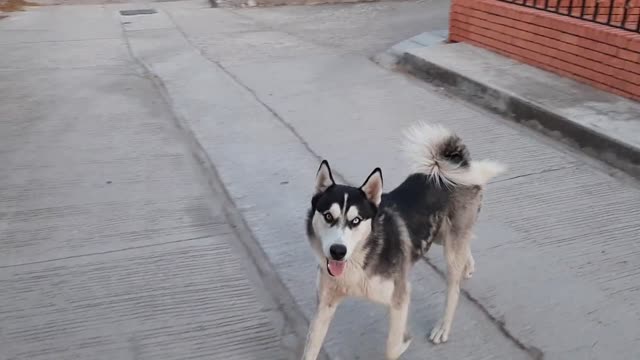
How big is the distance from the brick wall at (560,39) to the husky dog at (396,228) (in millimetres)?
3605

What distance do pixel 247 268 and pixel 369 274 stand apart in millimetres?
1282

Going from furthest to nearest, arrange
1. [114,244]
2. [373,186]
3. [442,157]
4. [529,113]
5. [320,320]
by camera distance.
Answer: [529,113], [114,244], [442,157], [320,320], [373,186]

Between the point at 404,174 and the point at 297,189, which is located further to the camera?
the point at 404,174

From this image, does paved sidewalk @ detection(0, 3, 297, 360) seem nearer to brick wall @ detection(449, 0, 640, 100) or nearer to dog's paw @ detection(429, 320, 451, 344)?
dog's paw @ detection(429, 320, 451, 344)

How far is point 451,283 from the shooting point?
3.01m

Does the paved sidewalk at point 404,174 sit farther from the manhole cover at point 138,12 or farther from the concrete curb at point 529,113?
the manhole cover at point 138,12

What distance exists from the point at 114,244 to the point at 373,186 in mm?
2145

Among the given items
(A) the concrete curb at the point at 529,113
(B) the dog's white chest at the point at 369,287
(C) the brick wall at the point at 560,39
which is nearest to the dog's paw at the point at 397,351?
(B) the dog's white chest at the point at 369,287

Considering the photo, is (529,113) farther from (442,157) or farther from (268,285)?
(268,285)

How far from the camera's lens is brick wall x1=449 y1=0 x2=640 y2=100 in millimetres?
5754

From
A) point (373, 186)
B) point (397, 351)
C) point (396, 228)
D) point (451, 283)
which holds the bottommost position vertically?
point (397, 351)

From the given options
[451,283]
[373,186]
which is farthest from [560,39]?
[373,186]

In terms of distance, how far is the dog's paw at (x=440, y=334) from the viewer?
2.99 meters

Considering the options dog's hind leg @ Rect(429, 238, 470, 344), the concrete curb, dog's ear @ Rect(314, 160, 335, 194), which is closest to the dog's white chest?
dog's ear @ Rect(314, 160, 335, 194)
